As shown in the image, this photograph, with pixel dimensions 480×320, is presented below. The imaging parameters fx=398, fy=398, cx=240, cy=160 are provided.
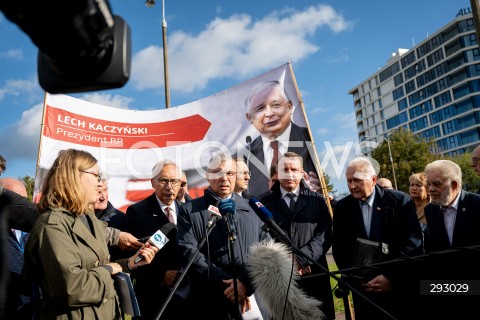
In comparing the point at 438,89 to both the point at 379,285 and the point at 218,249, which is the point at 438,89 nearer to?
the point at 379,285

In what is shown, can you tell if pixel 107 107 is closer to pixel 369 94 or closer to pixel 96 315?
pixel 96 315

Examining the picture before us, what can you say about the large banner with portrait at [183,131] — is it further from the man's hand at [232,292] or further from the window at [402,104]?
the window at [402,104]

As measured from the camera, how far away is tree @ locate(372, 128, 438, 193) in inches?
1185

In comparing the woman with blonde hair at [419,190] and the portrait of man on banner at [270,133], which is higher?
the portrait of man on banner at [270,133]

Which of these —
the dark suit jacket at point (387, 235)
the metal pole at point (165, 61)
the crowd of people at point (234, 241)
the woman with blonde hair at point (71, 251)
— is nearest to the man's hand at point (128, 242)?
the crowd of people at point (234, 241)

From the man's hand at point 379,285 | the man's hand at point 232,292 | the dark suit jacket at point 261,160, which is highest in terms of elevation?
the dark suit jacket at point 261,160

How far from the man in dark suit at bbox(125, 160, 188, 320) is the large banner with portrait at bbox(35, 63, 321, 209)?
1.75m

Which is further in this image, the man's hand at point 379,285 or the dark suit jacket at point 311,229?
the dark suit jacket at point 311,229

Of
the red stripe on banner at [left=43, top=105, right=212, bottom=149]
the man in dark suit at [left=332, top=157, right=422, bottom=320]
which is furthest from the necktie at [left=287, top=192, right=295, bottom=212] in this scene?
the red stripe on banner at [left=43, top=105, right=212, bottom=149]

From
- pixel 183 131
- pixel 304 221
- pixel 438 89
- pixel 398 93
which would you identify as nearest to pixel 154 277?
pixel 304 221

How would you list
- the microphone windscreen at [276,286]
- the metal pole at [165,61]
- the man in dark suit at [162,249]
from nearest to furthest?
the microphone windscreen at [276,286] < the man in dark suit at [162,249] < the metal pole at [165,61]

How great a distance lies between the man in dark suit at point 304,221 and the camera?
375 centimetres

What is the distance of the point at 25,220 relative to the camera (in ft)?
8.18

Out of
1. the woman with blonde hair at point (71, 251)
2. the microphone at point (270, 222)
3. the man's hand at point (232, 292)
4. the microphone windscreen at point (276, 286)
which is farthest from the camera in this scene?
the man's hand at point (232, 292)
